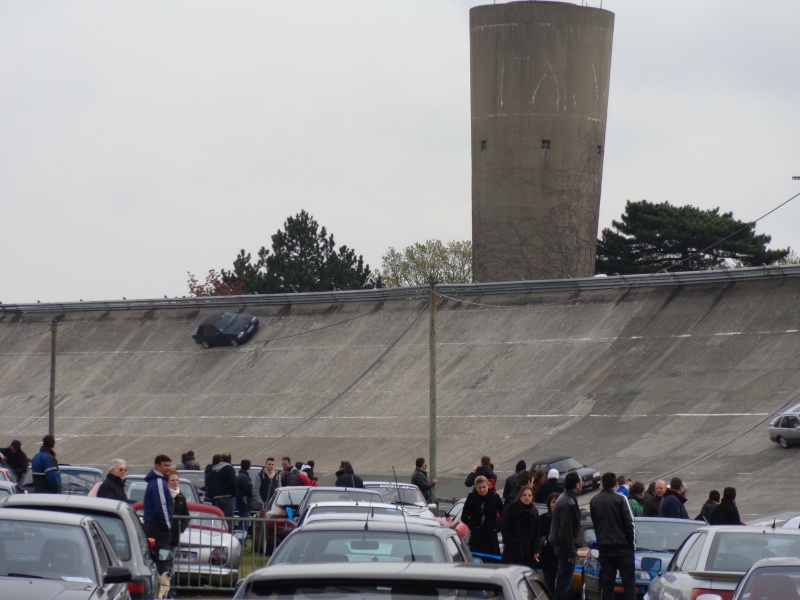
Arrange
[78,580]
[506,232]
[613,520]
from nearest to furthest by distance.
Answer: [78,580] < [613,520] < [506,232]

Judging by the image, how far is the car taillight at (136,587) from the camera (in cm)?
1134

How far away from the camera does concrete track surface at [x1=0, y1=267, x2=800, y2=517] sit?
43.2 m

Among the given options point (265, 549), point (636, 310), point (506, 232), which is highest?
point (506, 232)

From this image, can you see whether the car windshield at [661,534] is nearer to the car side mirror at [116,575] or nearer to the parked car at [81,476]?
the car side mirror at [116,575]

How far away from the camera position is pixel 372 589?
5.90m

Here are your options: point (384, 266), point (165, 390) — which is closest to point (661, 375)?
point (165, 390)

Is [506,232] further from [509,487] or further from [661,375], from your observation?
[509,487]

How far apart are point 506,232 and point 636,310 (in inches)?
472

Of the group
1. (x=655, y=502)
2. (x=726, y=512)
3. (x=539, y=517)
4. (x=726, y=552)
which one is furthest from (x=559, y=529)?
(x=655, y=502)

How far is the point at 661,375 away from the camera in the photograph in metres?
47.7

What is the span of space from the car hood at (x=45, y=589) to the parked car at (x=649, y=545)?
26.2 feet

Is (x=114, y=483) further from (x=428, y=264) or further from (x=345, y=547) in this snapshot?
(x=428, y=264)

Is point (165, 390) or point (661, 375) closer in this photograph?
point (661, 375)

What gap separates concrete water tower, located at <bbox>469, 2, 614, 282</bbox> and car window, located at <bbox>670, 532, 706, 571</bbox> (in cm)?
5029
